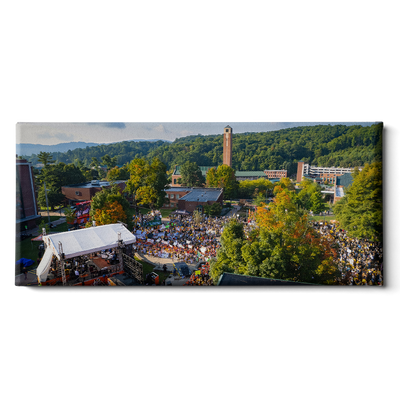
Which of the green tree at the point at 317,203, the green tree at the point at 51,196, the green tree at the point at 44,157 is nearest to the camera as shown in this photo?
the green tree at the point at 44,157

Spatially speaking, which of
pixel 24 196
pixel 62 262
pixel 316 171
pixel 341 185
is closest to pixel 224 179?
pixel 316 171

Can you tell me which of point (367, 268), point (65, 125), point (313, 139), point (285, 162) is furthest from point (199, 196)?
point (367, 268)

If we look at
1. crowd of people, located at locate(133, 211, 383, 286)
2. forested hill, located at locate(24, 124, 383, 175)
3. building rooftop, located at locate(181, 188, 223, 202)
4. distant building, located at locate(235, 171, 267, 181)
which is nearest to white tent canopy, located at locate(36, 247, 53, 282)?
crowd of people, located at locate(133, 211, 383, 286)

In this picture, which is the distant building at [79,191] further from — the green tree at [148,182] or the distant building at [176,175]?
the distant building at [176,175]

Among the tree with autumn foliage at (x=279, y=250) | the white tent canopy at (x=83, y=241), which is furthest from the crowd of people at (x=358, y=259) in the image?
the white tent canopy at (x=83, y=241)

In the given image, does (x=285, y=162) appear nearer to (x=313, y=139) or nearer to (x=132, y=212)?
(x=313, y=139)

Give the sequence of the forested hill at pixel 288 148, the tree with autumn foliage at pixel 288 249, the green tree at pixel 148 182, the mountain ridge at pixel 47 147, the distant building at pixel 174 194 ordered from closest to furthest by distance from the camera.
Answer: the tree with autumn foliage at pixel 288 249, the forested hill at pixel 288 148, the mountain ridge at pixel 47 147, the green tree at pixel 148 182, the distant building at pixel 174 194
